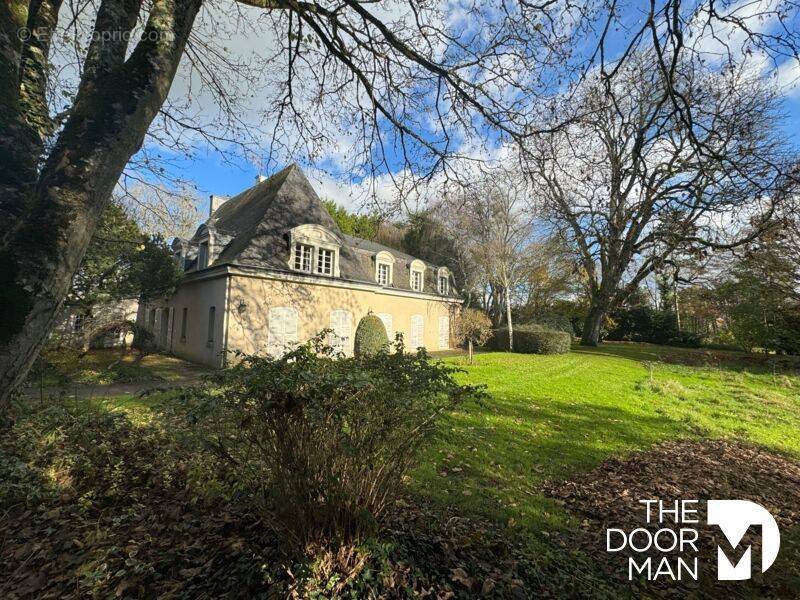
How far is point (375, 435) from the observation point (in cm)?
230

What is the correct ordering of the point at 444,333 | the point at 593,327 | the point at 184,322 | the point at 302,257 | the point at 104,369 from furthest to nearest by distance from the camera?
the point at 593,327 < the point at 444,333 < the point at 184,322 < the point at 302,257 < the point at 104,369

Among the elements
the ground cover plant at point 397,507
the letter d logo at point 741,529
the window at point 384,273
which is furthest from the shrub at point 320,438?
the window at point 384,273

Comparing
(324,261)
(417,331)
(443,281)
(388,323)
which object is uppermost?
(443,281)

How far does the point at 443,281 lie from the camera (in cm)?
2255

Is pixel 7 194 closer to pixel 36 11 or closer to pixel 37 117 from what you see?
A: pixel 37 117

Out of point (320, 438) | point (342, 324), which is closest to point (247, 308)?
point (342, 324)

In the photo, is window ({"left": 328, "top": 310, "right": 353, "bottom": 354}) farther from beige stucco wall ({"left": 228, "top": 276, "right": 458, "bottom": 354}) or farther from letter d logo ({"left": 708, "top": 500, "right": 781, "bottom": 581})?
letter d logo ({"left": 708, "top": 500, "right": 781, "bottom": 581})

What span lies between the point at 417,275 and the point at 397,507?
18.0m

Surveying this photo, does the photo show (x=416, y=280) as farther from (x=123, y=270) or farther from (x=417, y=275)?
(x=123, y=270)

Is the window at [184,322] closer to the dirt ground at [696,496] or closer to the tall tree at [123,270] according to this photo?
the tall tree at [123,270]

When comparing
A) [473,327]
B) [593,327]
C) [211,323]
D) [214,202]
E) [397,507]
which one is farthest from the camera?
→ [593,327]

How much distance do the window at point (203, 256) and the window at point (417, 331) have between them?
34.1ft

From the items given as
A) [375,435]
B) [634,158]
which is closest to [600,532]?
[375,435]

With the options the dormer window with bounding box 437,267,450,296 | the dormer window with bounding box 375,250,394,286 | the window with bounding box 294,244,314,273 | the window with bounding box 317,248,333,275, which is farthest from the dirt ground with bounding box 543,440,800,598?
the dormer window with bounding box 437,267,450,296
